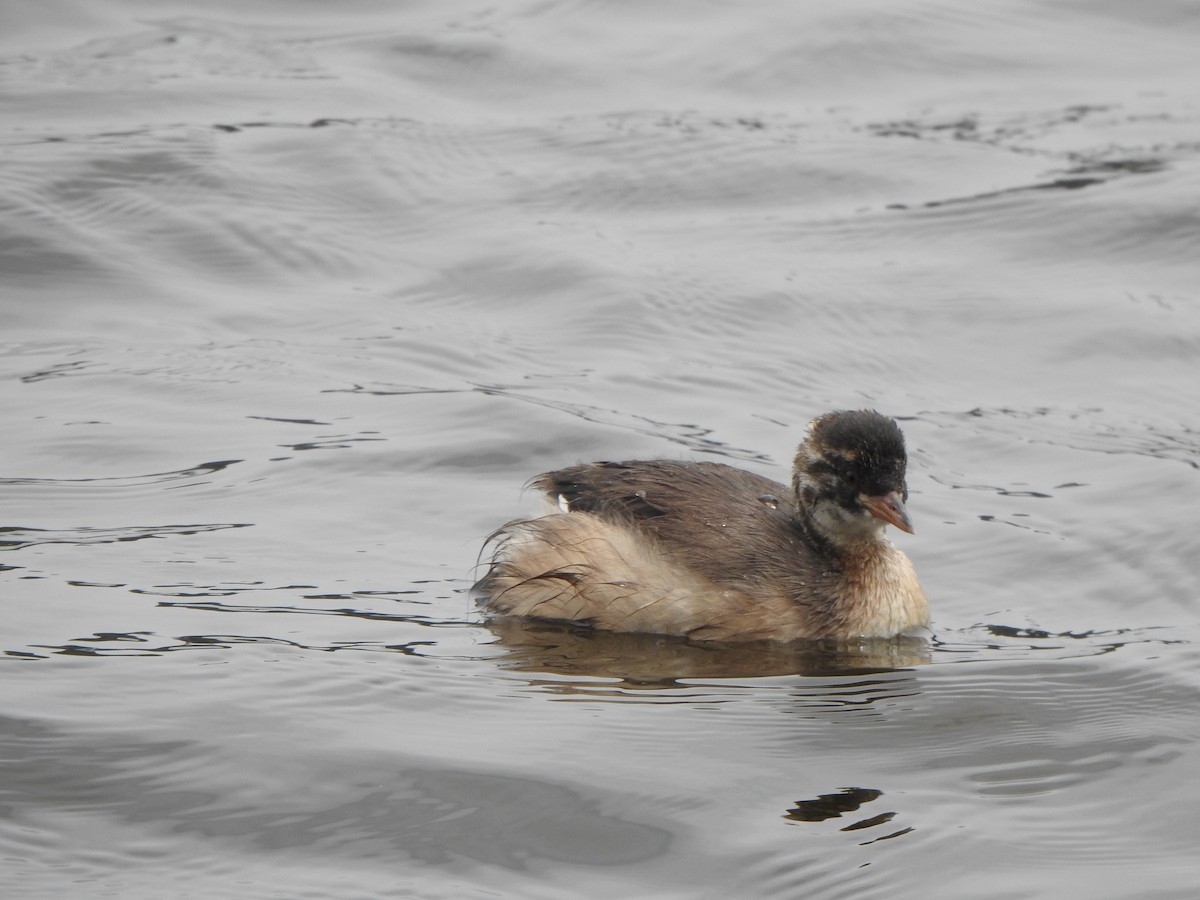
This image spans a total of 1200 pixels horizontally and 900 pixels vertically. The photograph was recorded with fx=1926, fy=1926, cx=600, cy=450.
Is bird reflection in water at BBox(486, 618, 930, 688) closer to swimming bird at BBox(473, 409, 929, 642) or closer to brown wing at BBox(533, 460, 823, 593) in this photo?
swimming bird at BBox(473, 409, 929, 642)

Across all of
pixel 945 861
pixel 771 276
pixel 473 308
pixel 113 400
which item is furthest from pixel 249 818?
pixel 771 276

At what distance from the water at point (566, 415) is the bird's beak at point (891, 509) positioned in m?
0.51

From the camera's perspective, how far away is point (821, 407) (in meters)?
11.0

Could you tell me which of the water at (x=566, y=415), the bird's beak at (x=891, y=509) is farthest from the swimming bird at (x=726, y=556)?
the water at (x=566, y=415)

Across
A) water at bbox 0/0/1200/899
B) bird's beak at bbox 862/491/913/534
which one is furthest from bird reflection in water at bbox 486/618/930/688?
bird's beak at bbox 862/491/913/534

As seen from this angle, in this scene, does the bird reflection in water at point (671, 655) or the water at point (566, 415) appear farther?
the bird reflection in water at point (671, 655)

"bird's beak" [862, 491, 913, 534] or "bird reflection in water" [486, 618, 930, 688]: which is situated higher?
"bird's beak" [862, 491, 913, 534]

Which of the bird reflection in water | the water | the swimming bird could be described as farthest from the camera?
the swimming bird

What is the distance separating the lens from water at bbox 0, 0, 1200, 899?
6.20 meters

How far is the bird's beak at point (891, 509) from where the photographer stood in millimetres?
8062

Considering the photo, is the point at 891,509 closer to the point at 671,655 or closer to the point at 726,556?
the point at 726,556

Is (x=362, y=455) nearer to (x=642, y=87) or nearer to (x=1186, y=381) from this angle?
(x=1186, y=381)

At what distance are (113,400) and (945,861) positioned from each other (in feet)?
19.9

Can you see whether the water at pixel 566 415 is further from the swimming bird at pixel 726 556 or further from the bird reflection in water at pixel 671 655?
the swimming bird at pixel 726 556
